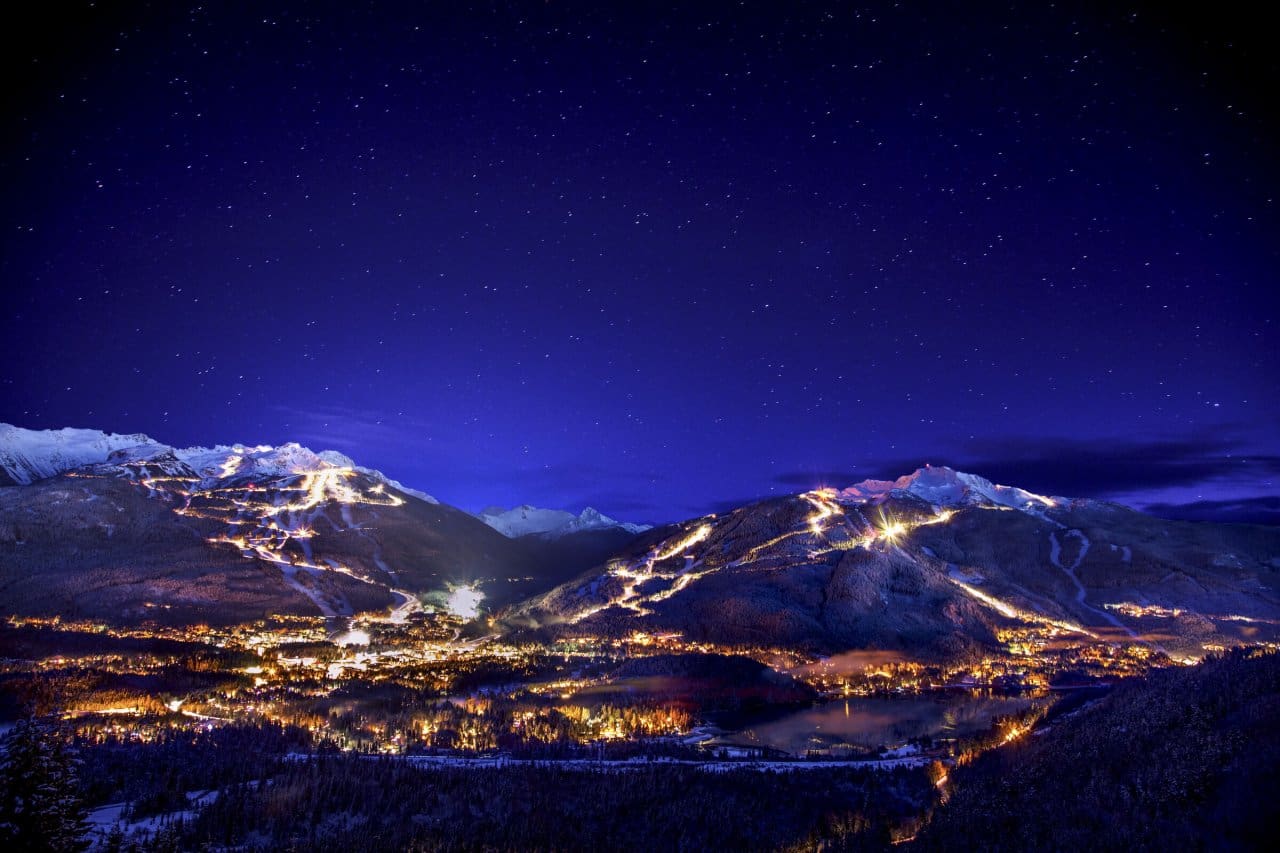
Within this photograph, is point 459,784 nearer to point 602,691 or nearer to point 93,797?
point 93,797

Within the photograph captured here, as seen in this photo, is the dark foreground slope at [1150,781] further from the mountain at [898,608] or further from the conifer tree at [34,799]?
the mountain at [898,608]

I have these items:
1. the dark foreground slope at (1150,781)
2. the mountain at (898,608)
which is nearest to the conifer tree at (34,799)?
the dark foreground slope at (1150,781)

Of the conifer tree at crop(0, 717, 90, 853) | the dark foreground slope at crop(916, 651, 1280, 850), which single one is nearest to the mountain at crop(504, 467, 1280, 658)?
the dark foreground slope at crop(916, 651, 1280, 850)

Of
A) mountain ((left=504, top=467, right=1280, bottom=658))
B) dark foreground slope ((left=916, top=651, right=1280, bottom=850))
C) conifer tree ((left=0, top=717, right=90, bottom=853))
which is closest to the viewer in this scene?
conifer tree ((left=0, top=717, right=90, bottom=853))

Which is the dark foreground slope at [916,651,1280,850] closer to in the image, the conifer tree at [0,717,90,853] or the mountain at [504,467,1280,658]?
the conifer tree at [0,717,90,853]

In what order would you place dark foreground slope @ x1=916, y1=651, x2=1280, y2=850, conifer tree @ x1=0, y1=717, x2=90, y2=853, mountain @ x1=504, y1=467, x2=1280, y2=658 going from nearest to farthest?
conifer tree @ x1=0, y1=717, x2=90, y2=853 < dark foreground slope @ x1=916, y1=651, x2=1280, y2=850 < mountain @ x1=504, y1=467, x2=1280, y2=658

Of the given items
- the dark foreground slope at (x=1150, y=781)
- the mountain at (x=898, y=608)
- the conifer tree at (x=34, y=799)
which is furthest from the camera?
the mountain at (x=898, y=608)

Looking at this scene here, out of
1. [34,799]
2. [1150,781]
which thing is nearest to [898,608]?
[1150,781]

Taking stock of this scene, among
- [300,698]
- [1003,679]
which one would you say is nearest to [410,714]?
[300,698]
